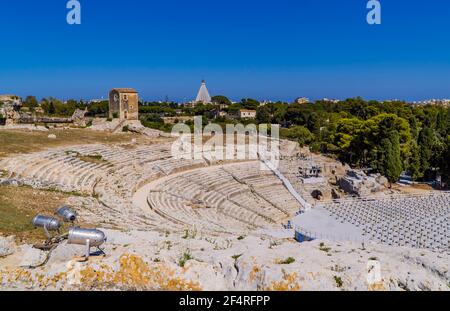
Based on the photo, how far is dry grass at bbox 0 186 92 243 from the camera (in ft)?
28.3

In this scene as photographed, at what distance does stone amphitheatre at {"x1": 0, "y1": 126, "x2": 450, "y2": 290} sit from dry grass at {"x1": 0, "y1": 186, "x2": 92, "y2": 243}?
0.81m

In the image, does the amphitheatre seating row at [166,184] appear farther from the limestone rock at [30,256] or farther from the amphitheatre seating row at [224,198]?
the limestone rock at [30,256]

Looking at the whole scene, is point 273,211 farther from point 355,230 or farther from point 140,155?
point 140,155

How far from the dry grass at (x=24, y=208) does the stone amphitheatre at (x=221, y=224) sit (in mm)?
811

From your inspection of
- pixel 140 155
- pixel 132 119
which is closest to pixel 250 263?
pixel 140 155

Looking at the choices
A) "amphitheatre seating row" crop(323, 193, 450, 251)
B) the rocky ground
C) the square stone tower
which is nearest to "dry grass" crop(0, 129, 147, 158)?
the square stone tower

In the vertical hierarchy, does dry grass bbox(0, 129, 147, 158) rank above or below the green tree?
above

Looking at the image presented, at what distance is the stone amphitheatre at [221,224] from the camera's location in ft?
16.4

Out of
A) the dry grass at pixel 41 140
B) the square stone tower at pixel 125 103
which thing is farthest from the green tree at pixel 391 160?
the square stone tower at pixel 125 103

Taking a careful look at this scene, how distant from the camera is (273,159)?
32.4 metres

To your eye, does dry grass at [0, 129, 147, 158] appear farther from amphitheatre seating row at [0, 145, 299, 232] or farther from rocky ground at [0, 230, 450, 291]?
rocky ground at [0, 230, 450, 291]

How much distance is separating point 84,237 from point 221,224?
440 inches

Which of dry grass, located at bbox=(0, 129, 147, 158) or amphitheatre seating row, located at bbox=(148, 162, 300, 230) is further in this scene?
dry grass, located at bbox=(0, 129, 147, 158)
